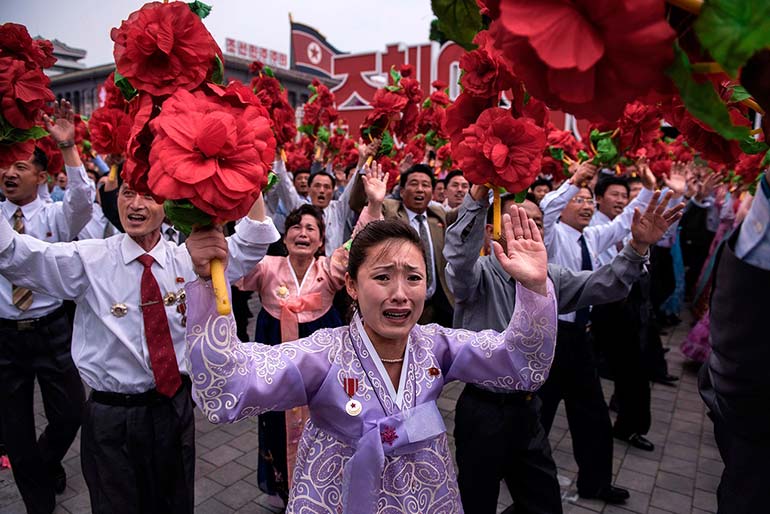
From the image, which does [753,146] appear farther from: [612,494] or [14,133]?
[612,494]

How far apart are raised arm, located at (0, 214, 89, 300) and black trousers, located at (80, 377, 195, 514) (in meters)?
0.53

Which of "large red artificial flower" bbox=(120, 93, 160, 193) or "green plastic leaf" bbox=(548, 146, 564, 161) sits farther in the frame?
"green plastic leaf" bbox=(548, 146, 564, 161)

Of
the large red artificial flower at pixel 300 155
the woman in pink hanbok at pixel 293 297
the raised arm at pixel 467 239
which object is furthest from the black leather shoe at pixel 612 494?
the large red artificial flower at pixel 300 155

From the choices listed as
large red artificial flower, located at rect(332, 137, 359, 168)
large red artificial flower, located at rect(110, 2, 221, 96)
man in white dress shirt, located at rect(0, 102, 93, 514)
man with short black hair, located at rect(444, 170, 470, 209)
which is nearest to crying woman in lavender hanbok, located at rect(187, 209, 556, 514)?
large red artificial flower, located at rect(110, 2, 221, 96)

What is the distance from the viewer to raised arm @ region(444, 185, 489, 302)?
238cm

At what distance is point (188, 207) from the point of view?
121cm

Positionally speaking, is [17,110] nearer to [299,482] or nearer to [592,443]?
[299,482]

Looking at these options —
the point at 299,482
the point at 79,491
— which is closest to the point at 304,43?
Result: the point at 79,491

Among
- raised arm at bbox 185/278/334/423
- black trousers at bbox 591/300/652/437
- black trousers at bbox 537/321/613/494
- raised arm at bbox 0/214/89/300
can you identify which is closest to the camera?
raised arm at bbox 185/278/334/423

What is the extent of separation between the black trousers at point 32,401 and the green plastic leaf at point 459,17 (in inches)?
128

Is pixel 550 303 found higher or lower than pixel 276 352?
higher

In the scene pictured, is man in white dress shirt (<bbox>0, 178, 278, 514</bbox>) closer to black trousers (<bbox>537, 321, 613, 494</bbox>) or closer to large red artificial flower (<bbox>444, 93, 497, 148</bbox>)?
large red artificial flower (<bbox>444, 93, 497, 148</bbox>)

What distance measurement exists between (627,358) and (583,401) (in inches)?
40.5

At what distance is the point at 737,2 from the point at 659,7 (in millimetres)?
107
